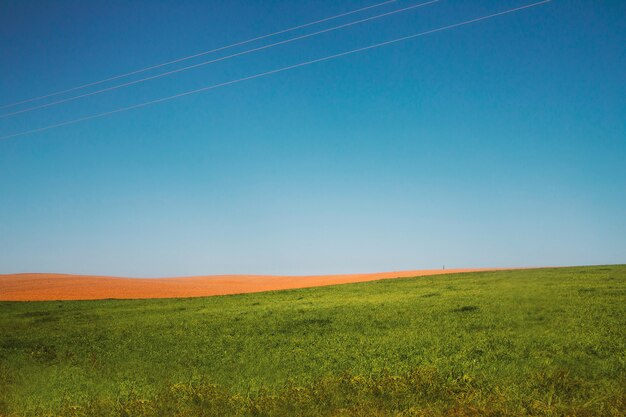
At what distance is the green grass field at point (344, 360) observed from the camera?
32.4 feet

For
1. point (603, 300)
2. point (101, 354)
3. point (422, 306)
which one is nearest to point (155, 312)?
point (101, 354)

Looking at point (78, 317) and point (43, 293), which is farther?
point (43, 293)

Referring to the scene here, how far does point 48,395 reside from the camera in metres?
11.3

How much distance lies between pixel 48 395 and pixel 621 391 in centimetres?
1234

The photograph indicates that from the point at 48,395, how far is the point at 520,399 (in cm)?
1030

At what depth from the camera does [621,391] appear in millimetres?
9695

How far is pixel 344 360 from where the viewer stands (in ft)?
42.5

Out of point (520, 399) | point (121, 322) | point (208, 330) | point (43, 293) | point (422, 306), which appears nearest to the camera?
point (520, 399)

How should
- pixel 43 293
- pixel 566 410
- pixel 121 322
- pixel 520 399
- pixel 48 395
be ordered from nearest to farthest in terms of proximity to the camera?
pixel 566 410 < pixel 520 399 < pixel 48 395 < pixel 121 322 < pixel 43 293

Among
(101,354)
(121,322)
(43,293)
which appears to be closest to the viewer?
(101,354)

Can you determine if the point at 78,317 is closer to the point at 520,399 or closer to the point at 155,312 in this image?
the point at 155,312

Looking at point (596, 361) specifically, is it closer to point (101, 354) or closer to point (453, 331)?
point (453, 331)

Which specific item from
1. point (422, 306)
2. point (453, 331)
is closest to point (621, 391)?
point (453, 331)

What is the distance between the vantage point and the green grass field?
9.88 m
